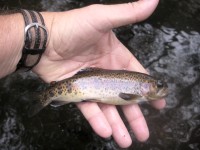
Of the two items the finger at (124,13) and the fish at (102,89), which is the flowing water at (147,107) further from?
the finger at (124,13)

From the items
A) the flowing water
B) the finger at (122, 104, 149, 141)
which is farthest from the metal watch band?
the finger at (122, 104, 149, 141)

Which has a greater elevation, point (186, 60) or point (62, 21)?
point (62, 21)

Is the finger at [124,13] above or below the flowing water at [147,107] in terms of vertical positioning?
above

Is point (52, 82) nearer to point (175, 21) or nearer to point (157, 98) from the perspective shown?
point (157, 98)

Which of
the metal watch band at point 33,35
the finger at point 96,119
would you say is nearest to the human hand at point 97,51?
the finger at point 96,119

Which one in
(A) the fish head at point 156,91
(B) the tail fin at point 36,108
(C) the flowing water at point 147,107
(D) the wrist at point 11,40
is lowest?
(C) the flowing water at point 147,107

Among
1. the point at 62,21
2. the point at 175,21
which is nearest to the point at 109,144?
the point at 62,21

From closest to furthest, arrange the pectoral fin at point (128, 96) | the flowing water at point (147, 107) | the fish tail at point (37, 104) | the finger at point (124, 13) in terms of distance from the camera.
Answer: the finger at point (124, 13) → the pectoral fin at point (128, 96) → the fish tail at point (37, 104) → the flowing water at point (147, 107)
